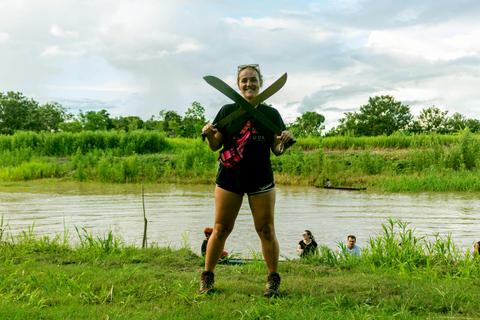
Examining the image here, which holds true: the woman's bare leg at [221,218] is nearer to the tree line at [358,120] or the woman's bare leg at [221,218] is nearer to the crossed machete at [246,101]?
the crossed machete at [246,101]

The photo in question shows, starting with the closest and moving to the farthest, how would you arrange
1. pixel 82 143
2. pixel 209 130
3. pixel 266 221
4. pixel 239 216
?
pixel 209 130, pixel 266 221, pixel 239 216, pixel 82 143

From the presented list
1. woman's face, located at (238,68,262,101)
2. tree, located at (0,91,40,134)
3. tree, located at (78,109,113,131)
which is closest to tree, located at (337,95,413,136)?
tree, located at (78,109,113,131)

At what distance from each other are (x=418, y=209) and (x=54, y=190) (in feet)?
43.9

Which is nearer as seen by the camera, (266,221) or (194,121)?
(266,221)

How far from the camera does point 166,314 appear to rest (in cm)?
249

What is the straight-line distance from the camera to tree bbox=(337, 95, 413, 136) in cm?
4116

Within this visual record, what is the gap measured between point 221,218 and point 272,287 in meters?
0.63

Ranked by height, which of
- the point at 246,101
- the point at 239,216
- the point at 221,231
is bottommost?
the point at 239,216

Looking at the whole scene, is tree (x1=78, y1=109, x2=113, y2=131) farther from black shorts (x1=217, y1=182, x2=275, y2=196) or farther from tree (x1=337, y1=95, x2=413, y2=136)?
black shorts (x1=217, y1=182, x2=275, y2=196)

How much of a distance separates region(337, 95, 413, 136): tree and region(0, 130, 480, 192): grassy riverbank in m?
17.5

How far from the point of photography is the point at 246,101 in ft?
9.42

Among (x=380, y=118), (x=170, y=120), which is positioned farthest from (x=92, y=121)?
(x=380, y=118)

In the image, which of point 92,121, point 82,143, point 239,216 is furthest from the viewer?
point 92,121

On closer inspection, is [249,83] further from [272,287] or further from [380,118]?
[380,118]
